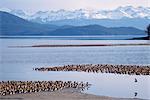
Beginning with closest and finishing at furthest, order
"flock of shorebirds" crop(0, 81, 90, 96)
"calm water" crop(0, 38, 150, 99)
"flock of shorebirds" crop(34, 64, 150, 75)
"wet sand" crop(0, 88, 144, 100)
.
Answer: "wet sand" crop(0, 88, 144, 100)
"flock of shorebirds" crop(0, 81, 90, 96)
"calm water" crop(0, 38, 150, 99)
"flock of shorebirds" crop(34, 64, 150, 75)

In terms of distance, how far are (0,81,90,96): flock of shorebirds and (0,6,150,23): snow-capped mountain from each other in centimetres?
113

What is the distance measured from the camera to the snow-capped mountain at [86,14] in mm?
9977

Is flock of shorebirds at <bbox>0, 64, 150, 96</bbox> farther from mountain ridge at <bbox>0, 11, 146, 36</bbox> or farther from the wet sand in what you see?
mountain ridge at <bbox>0, 11, 146, 36</bbox>

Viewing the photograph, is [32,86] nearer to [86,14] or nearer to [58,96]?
[58,96]

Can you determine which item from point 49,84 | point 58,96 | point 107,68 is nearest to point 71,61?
point 49,84

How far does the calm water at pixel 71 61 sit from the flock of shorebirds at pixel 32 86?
9 centimetres

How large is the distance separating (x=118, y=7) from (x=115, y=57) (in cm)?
101

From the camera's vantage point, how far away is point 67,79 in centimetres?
995

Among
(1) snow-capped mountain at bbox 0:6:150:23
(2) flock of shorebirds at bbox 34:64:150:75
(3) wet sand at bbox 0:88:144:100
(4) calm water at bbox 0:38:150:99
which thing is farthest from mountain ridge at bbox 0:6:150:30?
(3) wet sand at bbox 0:88:144:100

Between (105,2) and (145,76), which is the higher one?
(105,2)

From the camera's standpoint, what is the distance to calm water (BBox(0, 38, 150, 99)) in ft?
33.0

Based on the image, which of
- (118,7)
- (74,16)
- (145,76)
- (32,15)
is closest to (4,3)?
(32,15)

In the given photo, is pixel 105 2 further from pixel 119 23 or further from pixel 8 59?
pixel 8 59

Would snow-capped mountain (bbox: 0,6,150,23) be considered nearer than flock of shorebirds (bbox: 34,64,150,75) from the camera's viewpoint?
Yes
